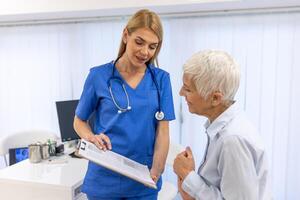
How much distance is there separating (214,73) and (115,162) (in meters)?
0.51

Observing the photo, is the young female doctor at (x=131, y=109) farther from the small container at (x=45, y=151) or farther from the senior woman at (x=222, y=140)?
the small container at (x=45, y=151)

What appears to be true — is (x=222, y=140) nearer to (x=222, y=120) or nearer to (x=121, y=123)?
(x=222, y=120)

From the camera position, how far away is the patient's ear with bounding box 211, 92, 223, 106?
0.93 metres

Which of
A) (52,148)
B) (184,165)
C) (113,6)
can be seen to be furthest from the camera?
(113,6)

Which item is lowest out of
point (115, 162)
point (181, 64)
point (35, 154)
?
point (35, 154)

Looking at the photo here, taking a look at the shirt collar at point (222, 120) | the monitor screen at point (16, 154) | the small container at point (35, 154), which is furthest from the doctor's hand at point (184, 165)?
the monitor screen at point (16, 154)

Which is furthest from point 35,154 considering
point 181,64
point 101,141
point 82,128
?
point 181,64

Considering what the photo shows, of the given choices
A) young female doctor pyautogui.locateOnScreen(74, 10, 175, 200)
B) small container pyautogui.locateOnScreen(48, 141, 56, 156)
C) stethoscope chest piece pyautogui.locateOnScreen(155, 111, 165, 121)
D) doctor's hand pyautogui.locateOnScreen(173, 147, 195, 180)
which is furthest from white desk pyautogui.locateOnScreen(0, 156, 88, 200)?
doctor's hand pyautogui.locateOnScreen(173, 147, 195, 180)

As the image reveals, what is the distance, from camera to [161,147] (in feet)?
4.60

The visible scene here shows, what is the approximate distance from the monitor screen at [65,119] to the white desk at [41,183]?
17.6 inches

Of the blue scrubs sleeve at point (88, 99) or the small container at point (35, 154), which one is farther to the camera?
the small container at point (35, 154)

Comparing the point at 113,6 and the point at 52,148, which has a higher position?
the point at 113,6

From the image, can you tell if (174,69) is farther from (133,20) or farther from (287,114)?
(133,20)

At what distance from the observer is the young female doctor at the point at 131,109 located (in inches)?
52.3
